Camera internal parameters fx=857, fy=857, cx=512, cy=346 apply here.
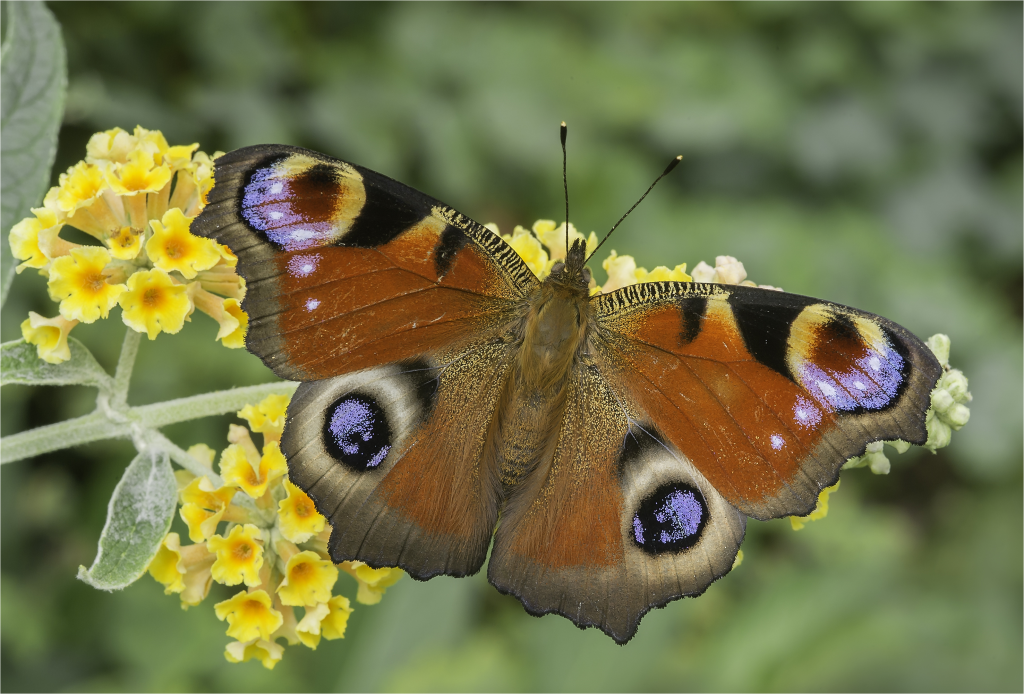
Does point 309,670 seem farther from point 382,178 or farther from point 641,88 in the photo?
point 641,88

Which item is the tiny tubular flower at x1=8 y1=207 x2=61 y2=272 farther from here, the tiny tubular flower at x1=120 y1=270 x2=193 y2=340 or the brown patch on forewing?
the brown patch on forewing

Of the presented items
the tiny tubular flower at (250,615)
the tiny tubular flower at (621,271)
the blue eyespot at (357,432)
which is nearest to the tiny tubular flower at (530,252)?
the tiny tubular flower at (621,271)

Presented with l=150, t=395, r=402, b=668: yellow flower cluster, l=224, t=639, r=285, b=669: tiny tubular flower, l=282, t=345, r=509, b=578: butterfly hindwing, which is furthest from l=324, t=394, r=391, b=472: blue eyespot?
l=224, t=639, r=285, b=669: tiny tubular flower

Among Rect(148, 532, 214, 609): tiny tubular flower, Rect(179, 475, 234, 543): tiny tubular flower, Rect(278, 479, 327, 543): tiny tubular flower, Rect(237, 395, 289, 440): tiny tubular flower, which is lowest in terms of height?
Rect(148, 532, 214, 609): tiny tubular flower

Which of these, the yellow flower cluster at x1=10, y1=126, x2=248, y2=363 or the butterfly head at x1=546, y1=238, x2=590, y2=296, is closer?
the yellow flower cluster at x1=10, y1=126, x2=248, y2=363

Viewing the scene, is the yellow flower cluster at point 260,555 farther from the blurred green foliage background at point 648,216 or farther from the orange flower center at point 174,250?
the blurred green foliage background at point 648,216

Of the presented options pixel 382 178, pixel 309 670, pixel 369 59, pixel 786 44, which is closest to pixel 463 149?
pixel 369 59

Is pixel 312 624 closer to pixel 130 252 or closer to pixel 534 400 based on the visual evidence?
pixel 534 400
